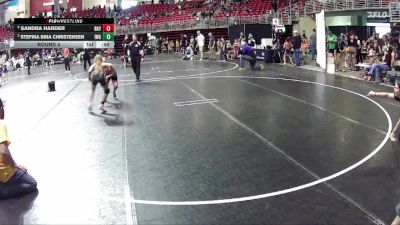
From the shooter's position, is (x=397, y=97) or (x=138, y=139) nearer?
(x=397, y=97)

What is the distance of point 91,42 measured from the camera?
12195 mm

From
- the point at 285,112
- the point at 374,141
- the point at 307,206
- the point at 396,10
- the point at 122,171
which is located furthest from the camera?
the point at 396,10

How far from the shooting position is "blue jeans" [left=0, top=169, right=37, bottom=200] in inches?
241

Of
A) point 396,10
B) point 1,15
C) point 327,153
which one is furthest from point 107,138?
point 396,10

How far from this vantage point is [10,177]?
20.0 ft

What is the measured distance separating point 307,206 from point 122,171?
3097 mm

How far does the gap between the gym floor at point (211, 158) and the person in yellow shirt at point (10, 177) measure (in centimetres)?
13

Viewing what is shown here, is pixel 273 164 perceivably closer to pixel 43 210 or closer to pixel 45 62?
pixel 43 210

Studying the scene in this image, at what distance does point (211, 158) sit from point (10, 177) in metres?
3.32

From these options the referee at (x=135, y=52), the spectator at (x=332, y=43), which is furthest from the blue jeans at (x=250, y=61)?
the referee at (x=135, y=52)
